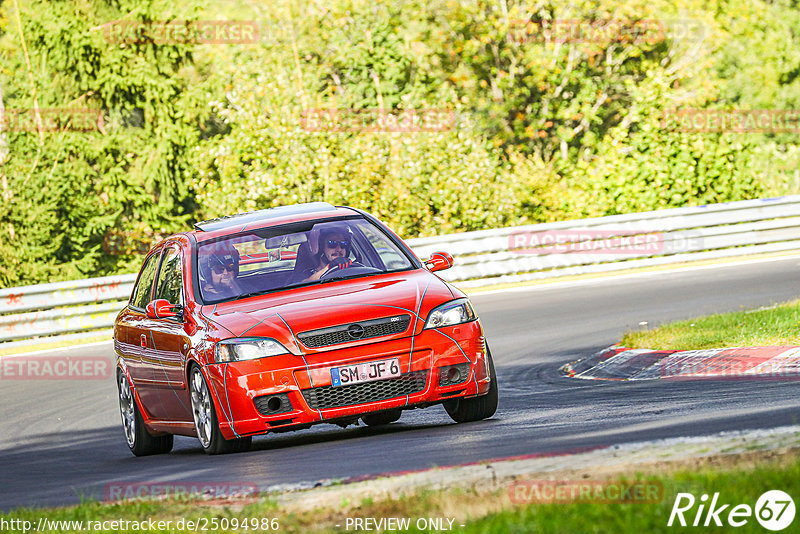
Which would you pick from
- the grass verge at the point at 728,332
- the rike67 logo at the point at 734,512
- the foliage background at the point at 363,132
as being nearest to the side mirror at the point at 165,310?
the grass verge at the point at 728,332

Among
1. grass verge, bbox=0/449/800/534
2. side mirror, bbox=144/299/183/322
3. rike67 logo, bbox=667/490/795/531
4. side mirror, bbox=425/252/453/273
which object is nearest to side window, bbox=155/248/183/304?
side mirror, bbox=144/299/183/322

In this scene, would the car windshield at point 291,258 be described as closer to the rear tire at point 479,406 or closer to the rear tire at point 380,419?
the rear tire at point 479,406

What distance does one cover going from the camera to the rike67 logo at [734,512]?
4328 millimetres

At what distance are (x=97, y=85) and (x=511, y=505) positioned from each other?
1265 inches

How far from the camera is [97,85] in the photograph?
35.3 m

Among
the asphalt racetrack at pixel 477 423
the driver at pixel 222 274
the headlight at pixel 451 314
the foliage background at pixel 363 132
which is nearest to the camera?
the asphalt racetrack at pixel 477 423

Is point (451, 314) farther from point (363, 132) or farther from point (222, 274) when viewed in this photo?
point (363, 132)

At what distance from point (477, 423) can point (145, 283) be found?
3.22 metres

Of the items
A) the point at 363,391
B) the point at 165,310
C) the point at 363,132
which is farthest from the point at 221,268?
the point at 363,132

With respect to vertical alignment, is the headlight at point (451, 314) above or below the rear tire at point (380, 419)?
above

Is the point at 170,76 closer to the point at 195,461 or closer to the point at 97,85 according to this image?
the point at 97,85

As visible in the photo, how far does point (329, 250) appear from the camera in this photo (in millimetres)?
9375

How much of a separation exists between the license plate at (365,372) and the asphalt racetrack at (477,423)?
403mm

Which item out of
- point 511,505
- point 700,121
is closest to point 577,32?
point 700,121
